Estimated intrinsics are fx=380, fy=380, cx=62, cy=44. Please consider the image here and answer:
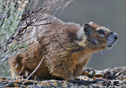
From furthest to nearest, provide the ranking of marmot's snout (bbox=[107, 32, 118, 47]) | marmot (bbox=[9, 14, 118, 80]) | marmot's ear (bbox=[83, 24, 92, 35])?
marmot's ear (bbox=[83, 24, 92, 35])
marmot's snout (bbox=[107, 32, 118, 47])
marmot (bbox=[9, 14, 118, 80])

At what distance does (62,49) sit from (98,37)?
32.4 inches

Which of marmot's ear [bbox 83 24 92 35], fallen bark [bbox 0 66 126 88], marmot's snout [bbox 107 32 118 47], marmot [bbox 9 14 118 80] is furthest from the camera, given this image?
marmot's ear [bbox 83 24 92 35]

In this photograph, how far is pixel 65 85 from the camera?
255 inches

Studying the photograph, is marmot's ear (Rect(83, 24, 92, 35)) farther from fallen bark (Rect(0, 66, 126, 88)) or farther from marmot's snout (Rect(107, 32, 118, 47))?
fallen bark (Rect(0, 66, 126, 88))

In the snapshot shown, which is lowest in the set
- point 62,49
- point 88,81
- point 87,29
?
point 88,81

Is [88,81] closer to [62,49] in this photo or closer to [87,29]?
[62,49]

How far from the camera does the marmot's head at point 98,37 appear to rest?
782 cm

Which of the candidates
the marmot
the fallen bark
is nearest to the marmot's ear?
the marmot

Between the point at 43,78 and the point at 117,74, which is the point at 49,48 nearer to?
the point at 43,78

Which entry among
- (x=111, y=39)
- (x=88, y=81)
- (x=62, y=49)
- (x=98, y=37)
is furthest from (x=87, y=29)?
(x=88, y=81)

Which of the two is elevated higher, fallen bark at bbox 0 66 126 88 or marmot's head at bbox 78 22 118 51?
marmot's head at bbox 78 22 118 51

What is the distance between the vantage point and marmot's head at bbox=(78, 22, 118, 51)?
782cm

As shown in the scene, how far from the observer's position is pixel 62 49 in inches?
301

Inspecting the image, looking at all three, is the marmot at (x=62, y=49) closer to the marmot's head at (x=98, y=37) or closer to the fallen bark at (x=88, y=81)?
the marmot's head at (x=98, y=37)
